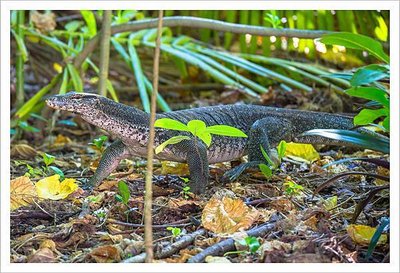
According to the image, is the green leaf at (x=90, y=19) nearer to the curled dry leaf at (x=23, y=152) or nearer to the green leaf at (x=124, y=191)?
the curled dry leaf at (x=23, y=152)

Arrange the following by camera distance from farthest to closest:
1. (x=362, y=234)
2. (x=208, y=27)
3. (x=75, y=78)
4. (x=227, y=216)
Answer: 1. (x=75, y=78)
2. (x=208, y=27)
3. (x=227, y=216)
4. (x=362, y=234)

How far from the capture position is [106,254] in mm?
2641

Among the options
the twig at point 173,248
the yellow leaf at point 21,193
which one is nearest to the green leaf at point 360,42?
the twig at point 173,248

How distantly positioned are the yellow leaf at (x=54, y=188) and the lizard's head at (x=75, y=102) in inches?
18.1

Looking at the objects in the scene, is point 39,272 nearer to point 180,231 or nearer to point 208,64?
point 180,231

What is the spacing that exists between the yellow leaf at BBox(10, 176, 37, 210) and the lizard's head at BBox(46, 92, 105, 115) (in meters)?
0.48

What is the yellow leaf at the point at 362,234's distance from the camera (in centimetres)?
269

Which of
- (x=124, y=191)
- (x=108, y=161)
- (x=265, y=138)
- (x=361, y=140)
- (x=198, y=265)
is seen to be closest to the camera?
(x=198, y=265)

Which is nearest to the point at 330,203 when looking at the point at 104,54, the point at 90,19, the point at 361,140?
the point at 361,140

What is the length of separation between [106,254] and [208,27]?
264 cm

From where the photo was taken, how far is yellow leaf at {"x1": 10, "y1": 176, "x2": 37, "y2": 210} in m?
3.37

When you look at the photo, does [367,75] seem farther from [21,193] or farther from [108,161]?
[108,161]

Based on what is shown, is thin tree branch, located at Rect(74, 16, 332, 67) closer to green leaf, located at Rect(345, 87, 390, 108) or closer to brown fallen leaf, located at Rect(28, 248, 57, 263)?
green leaf, located at Rect(345, 87, 390, 108)
